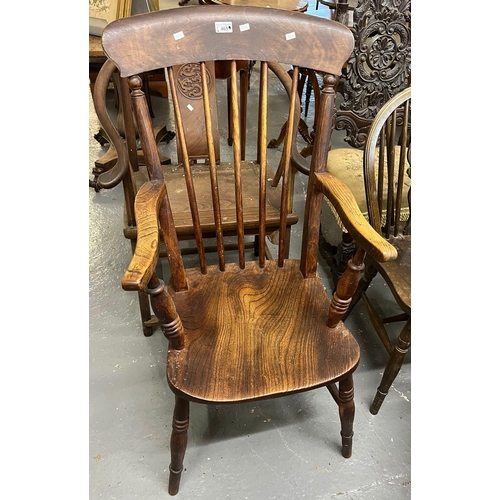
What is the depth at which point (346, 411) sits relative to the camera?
48.0 inches

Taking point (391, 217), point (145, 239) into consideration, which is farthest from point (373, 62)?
point (145, 239)

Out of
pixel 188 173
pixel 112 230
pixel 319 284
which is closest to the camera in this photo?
pixel 188 173

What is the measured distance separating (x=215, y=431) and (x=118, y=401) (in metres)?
0.34

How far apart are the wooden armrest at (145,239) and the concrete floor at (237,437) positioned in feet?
2.45

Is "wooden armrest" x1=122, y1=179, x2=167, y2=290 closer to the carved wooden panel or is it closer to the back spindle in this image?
the carved wooden panel

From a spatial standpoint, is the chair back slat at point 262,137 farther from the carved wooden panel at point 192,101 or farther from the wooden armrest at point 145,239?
the carved wooden panel at point 192,101

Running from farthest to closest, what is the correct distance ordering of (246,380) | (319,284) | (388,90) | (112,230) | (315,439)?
(112,230), (388,90), (315,439), (319,284), (246,380)

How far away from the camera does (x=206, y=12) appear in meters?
1.00

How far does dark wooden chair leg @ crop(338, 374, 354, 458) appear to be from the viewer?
1.16m

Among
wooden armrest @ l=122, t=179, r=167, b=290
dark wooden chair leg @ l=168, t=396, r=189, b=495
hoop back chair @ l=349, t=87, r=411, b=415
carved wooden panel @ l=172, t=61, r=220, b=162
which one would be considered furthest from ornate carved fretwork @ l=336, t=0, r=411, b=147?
dark wooden chair leg @ l=168, t=396, r=189, b=495

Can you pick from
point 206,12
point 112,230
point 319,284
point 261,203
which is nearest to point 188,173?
point 261,203

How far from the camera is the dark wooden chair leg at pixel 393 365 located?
1270mm

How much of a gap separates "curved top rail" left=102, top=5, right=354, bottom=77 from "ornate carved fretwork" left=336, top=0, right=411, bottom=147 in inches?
25.1

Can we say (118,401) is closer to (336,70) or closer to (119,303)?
(119,303)
